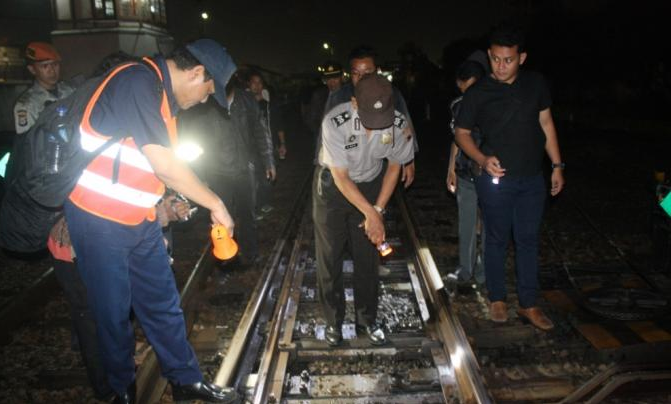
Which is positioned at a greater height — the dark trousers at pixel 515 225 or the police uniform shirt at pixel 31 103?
the police uniform shirt at pixel 31 103

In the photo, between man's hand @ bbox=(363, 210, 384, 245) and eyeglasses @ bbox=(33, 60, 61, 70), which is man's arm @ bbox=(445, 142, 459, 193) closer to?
man's hand @ bbox=(363, 210, 384, 245)

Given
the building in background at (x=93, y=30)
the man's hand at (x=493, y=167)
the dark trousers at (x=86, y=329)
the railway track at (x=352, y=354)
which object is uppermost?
the building in background at (x=93, y=30)

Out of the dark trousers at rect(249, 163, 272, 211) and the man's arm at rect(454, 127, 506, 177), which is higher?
the man's arm at rect(454, 127, 506, 177)

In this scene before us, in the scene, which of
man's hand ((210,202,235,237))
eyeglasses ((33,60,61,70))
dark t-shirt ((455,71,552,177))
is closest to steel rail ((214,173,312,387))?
man's hand ((210,202,235,237))

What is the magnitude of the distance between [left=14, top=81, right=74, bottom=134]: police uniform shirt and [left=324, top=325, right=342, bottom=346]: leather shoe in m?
2.92

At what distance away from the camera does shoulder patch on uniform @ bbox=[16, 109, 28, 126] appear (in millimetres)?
4199

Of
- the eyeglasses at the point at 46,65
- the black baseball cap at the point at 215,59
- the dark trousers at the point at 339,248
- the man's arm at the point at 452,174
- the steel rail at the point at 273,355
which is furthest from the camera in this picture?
the man's arm at the point at 452,174

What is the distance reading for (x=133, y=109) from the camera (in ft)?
8.14

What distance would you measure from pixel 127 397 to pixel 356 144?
2.13 metres

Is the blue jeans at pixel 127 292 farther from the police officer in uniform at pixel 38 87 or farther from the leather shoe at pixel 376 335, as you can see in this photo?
the police officer in uniform at pixel 38 87

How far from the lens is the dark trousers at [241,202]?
5598 mm

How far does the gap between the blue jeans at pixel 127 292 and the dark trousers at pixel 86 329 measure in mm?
329

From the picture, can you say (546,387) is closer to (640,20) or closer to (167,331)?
(167,331)

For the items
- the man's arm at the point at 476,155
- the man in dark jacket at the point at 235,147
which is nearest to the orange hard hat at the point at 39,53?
the man in dark jacket at the point at 235,147
